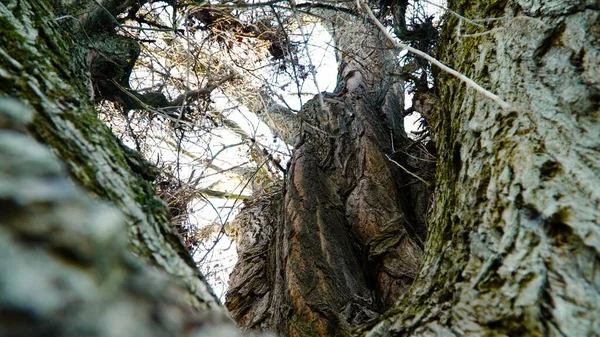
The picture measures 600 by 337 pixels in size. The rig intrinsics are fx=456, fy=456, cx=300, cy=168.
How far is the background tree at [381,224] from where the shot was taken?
0.40 meters

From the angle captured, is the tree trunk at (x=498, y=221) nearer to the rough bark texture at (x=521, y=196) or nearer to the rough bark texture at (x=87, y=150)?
the rough bark texture at (x=521, y=196)

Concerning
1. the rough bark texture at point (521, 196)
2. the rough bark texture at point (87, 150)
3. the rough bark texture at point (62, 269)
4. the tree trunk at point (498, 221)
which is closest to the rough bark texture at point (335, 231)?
the tree trunk at point (498, 221)

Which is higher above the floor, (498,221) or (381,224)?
(381,224)

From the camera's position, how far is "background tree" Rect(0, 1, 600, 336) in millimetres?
397

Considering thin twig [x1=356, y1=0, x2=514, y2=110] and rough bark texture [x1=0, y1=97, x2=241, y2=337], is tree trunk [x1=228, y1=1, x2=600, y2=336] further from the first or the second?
rough bark texture [x1=0, y1=97, x2=241, y2=337]

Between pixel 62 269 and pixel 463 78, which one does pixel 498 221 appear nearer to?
pixel 463 78

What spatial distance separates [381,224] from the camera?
7.66 feet

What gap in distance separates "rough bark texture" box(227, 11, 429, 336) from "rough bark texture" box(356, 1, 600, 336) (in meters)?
0.73

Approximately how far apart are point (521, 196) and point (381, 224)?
133cm

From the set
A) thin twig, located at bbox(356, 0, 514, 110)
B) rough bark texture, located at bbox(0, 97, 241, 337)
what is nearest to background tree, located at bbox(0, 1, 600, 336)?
rough bark texture, located at bbox(0, 97, 241, 337)

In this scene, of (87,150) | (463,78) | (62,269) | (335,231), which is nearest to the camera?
(62,269)

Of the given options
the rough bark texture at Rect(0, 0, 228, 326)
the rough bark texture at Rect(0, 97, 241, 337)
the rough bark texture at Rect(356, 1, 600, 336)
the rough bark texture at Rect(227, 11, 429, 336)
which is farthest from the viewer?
the rough bark texture at Rect(227, 11, 429, 336)

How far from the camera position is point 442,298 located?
3.30 feet

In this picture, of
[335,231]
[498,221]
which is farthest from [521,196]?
[335,231]
